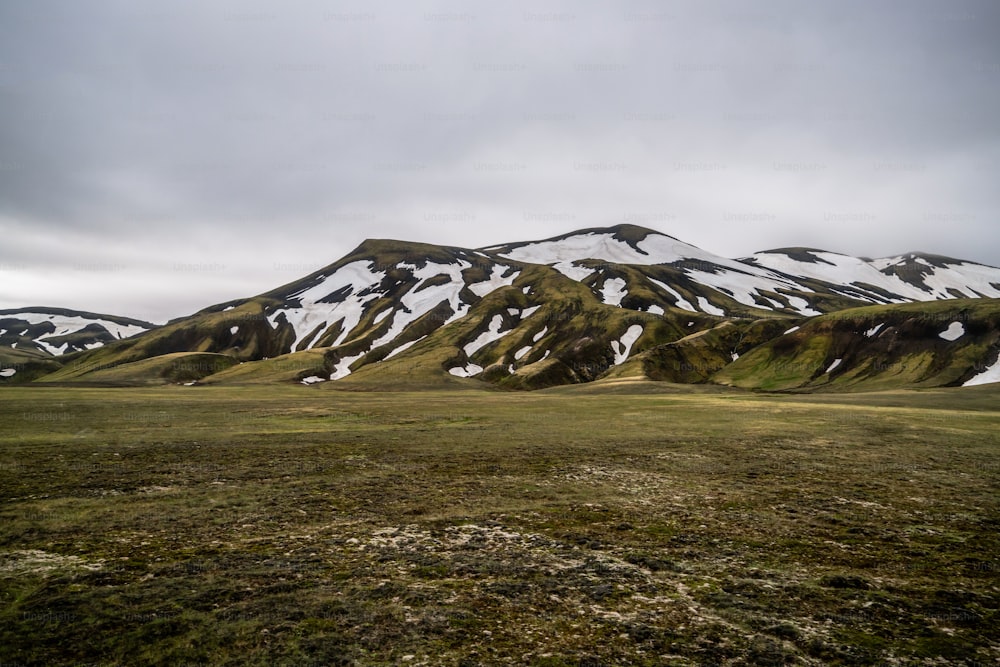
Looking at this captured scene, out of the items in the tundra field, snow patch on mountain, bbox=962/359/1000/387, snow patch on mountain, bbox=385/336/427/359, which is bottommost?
snow patch on mountain, bbox=962/359/1000/387

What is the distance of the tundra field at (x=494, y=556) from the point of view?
920 cm

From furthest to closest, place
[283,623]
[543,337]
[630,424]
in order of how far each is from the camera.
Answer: [543,337] < [630,424] < [283,623]

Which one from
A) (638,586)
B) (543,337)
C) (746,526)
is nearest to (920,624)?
(638,586)

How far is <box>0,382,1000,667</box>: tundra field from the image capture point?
920 centimetres

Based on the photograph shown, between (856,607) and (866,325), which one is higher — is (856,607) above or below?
below

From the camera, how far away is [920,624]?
33.2 feet

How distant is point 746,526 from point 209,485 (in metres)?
20.6

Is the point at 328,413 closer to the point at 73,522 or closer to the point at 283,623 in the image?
the point at 73,522

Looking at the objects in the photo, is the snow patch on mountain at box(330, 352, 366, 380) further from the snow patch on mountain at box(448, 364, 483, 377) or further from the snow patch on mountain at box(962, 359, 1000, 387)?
the snow patch on mountain at box(962, 359, 1000, 387)

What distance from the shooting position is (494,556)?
13.8 metres

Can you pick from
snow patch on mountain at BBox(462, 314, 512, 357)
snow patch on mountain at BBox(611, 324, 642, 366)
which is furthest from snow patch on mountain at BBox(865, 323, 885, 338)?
snow patch on mountain at BBox(462, 314, 512, 357)

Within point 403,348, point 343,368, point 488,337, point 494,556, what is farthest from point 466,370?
point 494,556

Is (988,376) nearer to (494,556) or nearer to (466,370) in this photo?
(466,370)

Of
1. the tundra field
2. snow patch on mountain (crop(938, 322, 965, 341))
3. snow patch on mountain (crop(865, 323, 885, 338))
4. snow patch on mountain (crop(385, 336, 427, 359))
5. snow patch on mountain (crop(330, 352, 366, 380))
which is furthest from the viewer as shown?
snow patch on mountain (crop(385, 336, 427, 359))
